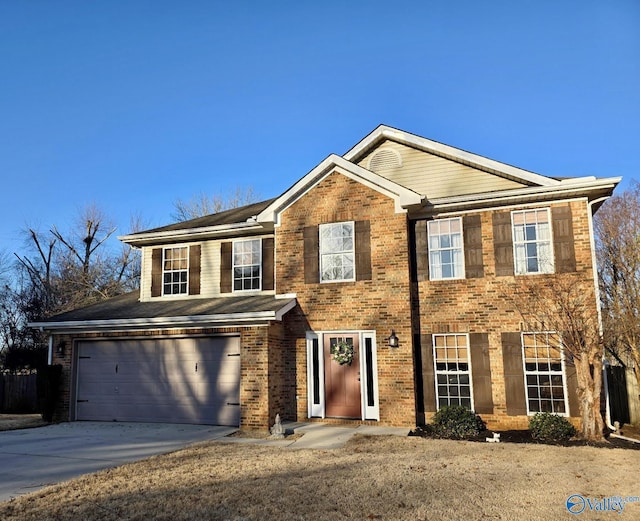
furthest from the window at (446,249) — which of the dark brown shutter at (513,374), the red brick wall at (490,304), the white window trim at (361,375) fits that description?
the white window trim at (361,375)

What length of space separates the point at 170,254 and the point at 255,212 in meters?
2.89

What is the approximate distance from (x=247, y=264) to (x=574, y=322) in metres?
8.40

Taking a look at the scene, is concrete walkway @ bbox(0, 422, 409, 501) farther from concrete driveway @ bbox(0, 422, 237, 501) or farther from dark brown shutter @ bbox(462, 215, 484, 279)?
dark brown shutter @ bbox(462, 215, 484, 279)

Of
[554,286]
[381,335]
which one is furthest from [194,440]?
[554,286]

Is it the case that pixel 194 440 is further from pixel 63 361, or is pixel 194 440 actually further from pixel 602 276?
pixel 602 276

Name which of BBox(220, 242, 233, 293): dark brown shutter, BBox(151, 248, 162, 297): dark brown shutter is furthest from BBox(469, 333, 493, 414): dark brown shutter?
BBox(151, 248, 162, 297): dark brown shutter

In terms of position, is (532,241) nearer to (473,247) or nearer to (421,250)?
(473,247)

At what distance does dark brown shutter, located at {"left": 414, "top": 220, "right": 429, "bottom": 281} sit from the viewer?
39.8 feet

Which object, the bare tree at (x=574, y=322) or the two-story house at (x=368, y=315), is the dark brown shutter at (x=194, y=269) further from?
the bare tree at (x=574, y=322)

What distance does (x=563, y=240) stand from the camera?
A: 1120 centimetres

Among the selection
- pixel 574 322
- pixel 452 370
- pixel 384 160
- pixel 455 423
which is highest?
pixel 384 160

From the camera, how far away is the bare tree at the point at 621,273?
13.7 meters

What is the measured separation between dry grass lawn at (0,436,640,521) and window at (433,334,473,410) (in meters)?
2.36

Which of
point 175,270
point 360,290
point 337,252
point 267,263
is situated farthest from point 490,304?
point 175,270
